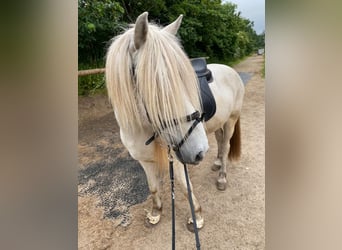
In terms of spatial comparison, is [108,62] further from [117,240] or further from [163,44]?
[117,240]

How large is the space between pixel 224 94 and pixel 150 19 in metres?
2.95

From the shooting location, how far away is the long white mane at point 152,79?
0.72m

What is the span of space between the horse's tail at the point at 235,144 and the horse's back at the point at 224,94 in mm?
188

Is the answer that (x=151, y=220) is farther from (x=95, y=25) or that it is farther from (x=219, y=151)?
(x=95, y=25)

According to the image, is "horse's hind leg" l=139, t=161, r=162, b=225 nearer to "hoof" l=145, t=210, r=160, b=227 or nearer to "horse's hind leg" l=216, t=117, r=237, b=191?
"hoof" l=145, t=210, r=160, b=227

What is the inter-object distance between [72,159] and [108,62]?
0.47 meters

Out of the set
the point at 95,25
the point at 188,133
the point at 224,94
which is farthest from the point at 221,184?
the point at 95,25

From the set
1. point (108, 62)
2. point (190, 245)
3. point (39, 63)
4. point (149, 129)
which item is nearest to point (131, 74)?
point (108, 62)

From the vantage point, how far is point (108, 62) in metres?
0.80

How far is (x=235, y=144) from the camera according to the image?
6.06ft

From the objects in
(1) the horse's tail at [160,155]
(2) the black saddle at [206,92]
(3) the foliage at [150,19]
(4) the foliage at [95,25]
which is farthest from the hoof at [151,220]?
(4) the foliage at [95,25]

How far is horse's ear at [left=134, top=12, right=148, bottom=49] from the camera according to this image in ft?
2.22

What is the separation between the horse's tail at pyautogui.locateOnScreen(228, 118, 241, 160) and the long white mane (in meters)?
1.09

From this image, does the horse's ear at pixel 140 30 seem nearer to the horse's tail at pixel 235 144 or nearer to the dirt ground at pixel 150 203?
the dirt ground at pixel 150 203
